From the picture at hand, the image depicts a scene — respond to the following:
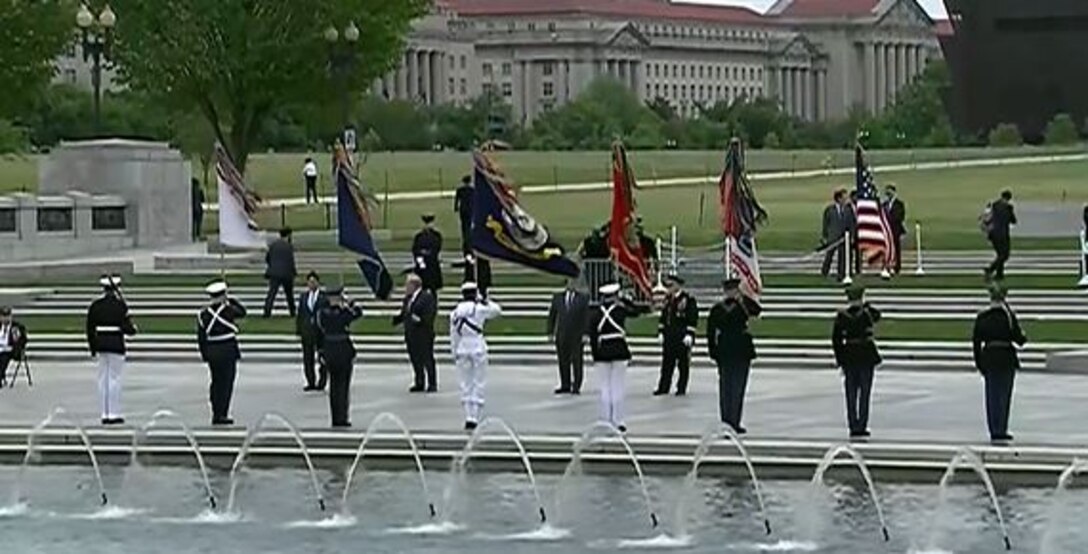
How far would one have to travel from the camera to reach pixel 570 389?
2938 centimetres

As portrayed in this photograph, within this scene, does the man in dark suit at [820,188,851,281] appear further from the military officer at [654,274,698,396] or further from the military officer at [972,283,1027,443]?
the military officer at [972,283,1027,443]

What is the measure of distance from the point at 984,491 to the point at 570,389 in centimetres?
881

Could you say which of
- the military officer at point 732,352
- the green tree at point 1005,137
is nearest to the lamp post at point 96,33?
the military officer at point 732,352

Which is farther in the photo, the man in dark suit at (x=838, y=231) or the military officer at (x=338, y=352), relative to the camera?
the man in dark suit at (x=838, y=231)

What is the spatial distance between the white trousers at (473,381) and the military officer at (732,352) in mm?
2485

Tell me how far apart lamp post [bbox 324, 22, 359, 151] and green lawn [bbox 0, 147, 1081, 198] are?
2422cm

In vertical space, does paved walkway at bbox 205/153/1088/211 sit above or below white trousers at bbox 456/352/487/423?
above

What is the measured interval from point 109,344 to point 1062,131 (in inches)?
2649

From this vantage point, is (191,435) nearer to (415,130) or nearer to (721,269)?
(721,269)

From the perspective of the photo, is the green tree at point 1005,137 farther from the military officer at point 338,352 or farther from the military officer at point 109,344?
the military officer at point 109,344

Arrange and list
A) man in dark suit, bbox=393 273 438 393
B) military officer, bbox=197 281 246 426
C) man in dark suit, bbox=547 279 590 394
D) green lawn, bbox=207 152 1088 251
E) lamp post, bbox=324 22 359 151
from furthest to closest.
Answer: lamp post, bbox=324 22 359 151
green lawn, bbox=207 152 1088 251
man in dark suit, bbox=393 273 438 393
man in dark suit, bbox=547 279 590 394
military officer, bbox=197 281 246 426

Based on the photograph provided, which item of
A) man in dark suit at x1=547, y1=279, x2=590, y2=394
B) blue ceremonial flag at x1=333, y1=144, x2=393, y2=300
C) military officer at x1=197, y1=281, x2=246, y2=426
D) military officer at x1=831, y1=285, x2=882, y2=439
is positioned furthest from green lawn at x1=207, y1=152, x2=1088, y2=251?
military officer at x1=831, y1=285, x2=882, y2=439

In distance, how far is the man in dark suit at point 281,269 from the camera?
38.5 meters

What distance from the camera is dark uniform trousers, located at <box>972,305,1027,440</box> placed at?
23281mm
